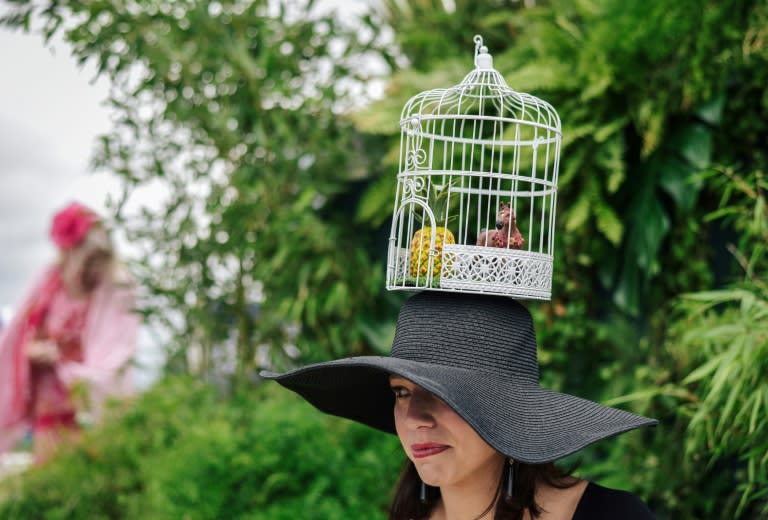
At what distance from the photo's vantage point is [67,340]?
496 centimetres

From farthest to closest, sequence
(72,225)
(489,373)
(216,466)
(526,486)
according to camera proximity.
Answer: (72,225)
(216,466)
(526,486)
(489,373)

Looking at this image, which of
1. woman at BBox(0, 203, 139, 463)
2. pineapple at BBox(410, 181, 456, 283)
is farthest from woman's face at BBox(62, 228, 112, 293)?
pineapple at BBox(410, 181, 456, 283)

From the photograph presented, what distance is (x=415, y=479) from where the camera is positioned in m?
2.14

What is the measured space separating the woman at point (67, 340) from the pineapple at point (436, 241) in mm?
3162

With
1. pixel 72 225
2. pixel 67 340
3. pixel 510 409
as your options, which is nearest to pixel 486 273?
pixel 510 409

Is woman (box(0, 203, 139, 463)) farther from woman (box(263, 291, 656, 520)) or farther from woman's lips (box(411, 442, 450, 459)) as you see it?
woman's lips (box(411, 442, 450, 459))

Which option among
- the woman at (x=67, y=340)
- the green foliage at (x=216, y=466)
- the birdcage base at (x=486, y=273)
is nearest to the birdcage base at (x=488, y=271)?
the birdcage base at (x=486, y=273)

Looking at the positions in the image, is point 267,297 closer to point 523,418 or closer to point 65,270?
point 65,270

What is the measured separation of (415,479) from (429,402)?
1.53ft

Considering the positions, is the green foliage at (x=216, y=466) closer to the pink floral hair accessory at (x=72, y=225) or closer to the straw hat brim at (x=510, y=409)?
the pink floral hair accessory at (x=72, y=225)

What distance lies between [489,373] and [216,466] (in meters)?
1.91

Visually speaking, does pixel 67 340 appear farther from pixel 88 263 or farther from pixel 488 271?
pixel 488 271

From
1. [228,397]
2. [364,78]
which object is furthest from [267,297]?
[364,78]

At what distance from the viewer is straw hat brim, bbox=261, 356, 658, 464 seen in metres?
1.55
